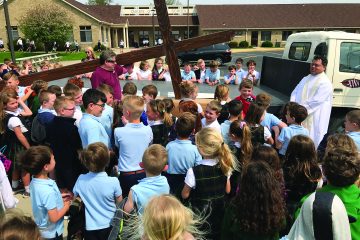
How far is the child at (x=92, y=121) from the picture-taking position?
3.25m

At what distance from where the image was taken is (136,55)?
5773mm

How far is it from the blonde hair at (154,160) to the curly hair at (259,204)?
2.51 feet

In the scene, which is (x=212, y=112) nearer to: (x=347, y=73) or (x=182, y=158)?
(x=182, y=158)

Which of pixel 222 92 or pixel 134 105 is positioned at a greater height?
pixel 134 105

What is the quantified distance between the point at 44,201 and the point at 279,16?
1845 inches

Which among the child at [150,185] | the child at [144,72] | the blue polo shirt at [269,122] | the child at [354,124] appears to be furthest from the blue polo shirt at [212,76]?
the child at [150,185]

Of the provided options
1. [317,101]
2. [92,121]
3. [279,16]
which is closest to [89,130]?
[92,121]

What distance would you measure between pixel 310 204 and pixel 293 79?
4.42 m

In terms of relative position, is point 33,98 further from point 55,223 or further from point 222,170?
point 222,170

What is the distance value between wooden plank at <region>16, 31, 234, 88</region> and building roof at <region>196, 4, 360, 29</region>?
126ft

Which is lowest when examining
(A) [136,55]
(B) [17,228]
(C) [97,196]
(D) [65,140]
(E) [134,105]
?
(C) [97,196]

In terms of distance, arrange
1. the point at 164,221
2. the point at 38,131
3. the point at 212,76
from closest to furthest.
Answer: the point at 164,221 → the point at 38,131 → the point at 212,76

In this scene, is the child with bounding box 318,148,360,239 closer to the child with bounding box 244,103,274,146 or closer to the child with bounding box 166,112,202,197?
the child with bounding box 166,112,202,197

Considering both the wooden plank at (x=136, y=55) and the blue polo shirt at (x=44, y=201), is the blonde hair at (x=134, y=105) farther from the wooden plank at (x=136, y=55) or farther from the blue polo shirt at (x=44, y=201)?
the wooden plank at (x=136, y=55)
